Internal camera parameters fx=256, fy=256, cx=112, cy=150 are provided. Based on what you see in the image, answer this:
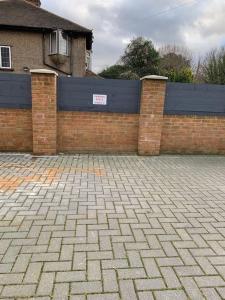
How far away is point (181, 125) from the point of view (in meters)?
7.68

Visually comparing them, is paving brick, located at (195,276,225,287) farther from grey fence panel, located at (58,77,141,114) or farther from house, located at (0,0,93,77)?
house, located at (0,0,93,77)

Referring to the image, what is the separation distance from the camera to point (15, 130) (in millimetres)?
7141

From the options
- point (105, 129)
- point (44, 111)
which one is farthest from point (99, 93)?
point (44, 111)

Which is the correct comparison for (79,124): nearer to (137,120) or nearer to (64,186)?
(137,120)

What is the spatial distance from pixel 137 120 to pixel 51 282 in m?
5.74

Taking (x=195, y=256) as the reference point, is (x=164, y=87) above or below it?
above

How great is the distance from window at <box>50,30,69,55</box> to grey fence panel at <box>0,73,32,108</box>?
12.8 metres

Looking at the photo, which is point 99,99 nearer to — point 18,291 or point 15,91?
point 15,91

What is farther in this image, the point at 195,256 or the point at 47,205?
the point at 47,205

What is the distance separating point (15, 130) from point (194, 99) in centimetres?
522

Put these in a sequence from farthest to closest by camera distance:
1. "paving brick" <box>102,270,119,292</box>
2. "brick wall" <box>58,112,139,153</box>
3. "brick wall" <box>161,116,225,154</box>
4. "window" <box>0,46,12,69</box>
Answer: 1. "window" <box>0,46,12,69</box>
2. "brick wall" <box>161,116,225,154</box>
3. "brick wall" <box>58,112,139,153</box>
4. "paving brick" <box>102,270,119,292</box>

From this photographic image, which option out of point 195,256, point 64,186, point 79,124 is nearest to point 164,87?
point 79,124

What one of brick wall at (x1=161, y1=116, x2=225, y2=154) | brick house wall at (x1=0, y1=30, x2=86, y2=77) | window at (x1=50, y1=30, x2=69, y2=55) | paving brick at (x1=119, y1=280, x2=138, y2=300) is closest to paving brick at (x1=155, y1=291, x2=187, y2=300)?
paving brick at (x1=119, y1=280, x2=138, y2=300)

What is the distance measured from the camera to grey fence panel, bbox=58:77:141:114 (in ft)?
23.1
